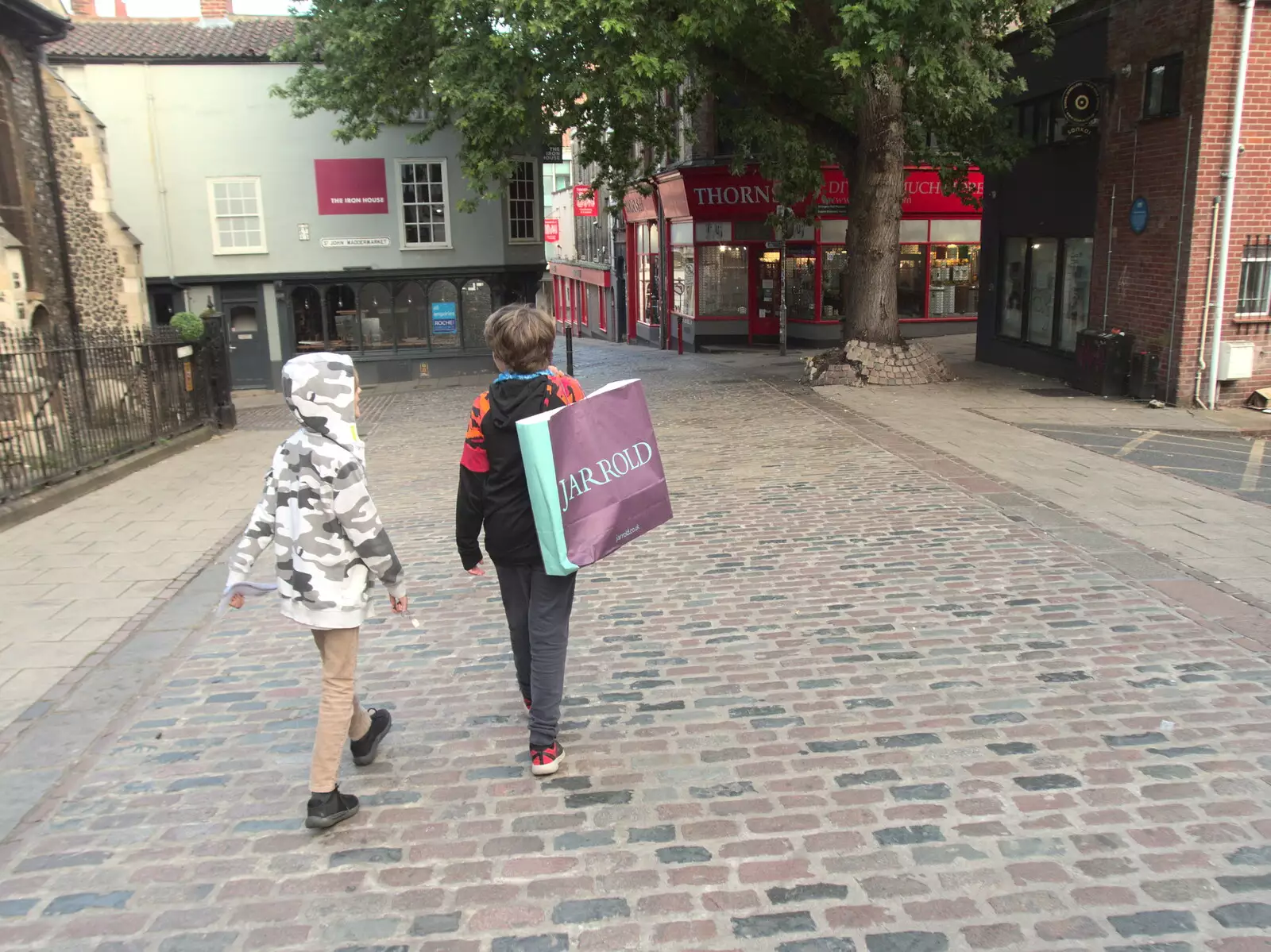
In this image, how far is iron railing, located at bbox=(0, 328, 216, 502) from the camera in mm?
9266

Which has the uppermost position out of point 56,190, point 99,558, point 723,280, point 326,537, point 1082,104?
point 1082,104

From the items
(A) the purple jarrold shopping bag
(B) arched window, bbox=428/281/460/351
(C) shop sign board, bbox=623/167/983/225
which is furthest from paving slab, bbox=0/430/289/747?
(C) shop sign board, bbox=623/167/983/225

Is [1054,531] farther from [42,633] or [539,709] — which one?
[42,633]

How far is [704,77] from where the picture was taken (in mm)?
15656

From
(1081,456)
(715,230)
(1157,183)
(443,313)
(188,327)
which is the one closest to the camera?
(1081,456)

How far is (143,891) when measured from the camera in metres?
3.24

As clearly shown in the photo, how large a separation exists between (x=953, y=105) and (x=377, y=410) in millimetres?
10825

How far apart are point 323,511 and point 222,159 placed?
71.0ft

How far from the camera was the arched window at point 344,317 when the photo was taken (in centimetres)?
2341

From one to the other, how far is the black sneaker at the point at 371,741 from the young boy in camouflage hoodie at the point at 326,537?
40 centimetres

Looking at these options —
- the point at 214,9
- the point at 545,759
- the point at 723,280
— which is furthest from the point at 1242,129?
the point at 214,9

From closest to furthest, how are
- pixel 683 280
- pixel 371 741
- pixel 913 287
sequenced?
pixel 371 741, pixel 913 287, pixel 683 280

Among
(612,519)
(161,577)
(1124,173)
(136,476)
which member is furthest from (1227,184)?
(136,476)

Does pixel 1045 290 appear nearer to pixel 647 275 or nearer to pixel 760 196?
pixel 760 196
